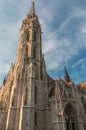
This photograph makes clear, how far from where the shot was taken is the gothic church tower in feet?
73.6

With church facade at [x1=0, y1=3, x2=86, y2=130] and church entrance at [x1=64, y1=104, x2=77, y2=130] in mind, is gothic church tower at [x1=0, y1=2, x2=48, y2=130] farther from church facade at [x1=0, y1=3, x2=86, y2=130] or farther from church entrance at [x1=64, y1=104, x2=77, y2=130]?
church entrance at [x1=64, y1=104, x2=77, y2=130]

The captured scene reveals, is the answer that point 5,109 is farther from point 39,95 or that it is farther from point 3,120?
point 39,95

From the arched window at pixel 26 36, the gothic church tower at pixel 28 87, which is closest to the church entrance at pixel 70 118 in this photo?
the gothic church tower at pixel 28 87

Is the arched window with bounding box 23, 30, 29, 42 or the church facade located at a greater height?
the arched window with bounding box 23, 30, 29, 42

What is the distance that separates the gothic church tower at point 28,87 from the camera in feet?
73.6

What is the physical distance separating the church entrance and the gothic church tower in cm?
433

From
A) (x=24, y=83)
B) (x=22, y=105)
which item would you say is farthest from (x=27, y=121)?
(x=24, y=83)

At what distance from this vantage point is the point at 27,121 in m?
21.7

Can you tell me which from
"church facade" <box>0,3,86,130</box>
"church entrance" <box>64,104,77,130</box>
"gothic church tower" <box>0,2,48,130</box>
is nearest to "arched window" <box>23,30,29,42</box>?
"gothic church tower" <box>0,2,48,130</box>

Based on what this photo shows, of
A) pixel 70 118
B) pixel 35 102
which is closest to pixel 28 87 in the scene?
pixel 35 102

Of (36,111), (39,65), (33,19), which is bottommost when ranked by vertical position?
(36,111)

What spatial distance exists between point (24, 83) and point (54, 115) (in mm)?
7762

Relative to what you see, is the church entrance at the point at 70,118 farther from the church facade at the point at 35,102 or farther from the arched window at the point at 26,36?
the arched window at the point at 26,36

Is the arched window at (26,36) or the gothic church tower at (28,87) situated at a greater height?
the arched window at (26,36)
